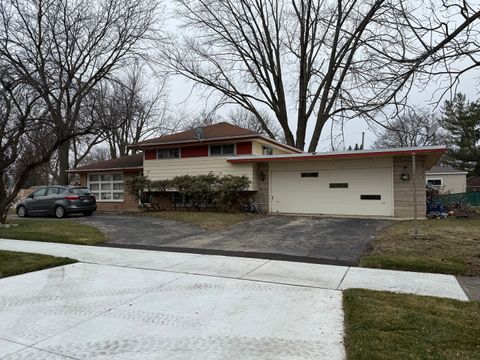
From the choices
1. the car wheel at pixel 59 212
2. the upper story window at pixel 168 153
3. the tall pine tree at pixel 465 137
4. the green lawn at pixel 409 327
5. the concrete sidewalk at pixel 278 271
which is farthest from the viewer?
the tall pine tree at pixel 465 137

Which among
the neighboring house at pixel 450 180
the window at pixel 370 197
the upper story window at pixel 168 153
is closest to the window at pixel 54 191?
the upper story window at pixel 168 153

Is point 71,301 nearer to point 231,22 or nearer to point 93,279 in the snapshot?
point 93,279

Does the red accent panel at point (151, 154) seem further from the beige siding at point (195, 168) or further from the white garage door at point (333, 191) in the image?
the white garage door at point (333, 191)

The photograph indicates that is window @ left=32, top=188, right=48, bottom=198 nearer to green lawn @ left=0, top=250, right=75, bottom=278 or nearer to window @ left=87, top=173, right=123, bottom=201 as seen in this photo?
window @ left=87, top=173, right=123, bottom=201

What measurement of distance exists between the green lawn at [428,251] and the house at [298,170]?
351 cm

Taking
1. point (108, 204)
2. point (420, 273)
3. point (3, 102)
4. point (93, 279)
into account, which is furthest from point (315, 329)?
point (108, 204)

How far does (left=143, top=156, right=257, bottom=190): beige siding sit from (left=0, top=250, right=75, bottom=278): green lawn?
10690mm

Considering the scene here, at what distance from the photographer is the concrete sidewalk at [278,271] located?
6.06 m

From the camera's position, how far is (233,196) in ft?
57.8

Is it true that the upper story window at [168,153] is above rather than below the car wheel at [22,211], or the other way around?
above

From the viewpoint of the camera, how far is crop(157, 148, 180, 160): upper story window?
66.1 feet

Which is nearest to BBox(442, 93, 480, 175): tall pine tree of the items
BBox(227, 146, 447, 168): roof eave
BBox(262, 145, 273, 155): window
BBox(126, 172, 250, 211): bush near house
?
BBox(262, 145, 273, 155): window

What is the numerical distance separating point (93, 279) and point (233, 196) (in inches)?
445

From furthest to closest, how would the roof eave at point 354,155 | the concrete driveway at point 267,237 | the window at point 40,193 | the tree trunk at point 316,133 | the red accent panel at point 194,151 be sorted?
the tree trunk at point 316,133 → the red accent panel at point 194,151 → the window at point 40,193 → the roof eave at point 354,155 → the concrete driveway at point 267,237
